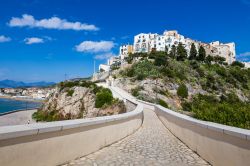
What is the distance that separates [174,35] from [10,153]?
127867 mm

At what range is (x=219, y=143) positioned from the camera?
618 cm

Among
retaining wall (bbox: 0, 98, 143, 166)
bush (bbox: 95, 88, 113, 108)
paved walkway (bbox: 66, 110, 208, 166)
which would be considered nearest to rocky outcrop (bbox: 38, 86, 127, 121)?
bush (bbox: 95, 88, 113, 108)

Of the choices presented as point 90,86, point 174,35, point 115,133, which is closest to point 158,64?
point 90,86

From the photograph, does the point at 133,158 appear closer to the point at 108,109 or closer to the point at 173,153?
the point at 173,153

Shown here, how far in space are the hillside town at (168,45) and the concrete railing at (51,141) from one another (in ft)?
348

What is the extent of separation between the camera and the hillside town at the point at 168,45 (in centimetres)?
12025

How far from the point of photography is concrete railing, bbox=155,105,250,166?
5.02 metres

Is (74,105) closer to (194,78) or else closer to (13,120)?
(13,120)

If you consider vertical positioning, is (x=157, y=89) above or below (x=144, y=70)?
below

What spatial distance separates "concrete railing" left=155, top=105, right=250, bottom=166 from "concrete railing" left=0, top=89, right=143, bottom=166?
8.74 feet

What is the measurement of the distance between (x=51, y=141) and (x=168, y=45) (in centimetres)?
11594

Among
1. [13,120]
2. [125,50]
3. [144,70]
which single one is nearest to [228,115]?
[13,120]

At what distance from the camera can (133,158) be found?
7.21 meters

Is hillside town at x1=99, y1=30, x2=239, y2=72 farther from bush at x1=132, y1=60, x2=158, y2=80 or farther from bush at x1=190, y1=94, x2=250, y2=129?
bush at x1=190, y1=94, x2=250, y2=129
